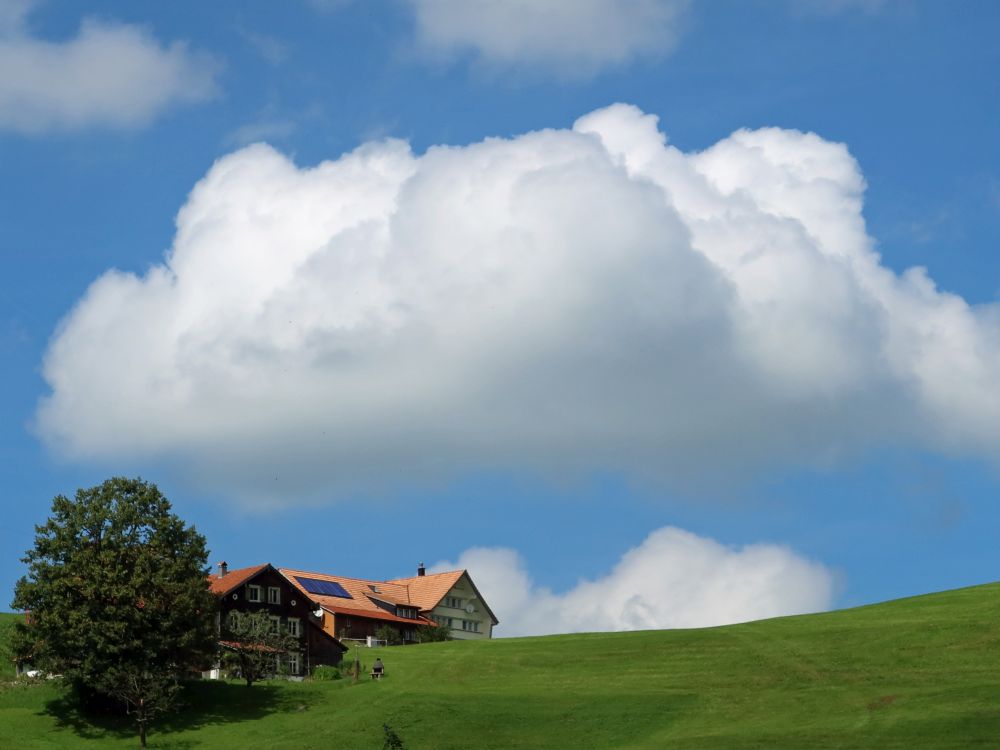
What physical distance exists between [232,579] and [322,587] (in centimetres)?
3206

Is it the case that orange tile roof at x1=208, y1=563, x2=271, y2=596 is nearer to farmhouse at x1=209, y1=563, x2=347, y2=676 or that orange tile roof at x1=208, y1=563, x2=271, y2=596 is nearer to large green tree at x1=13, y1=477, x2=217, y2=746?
farmhouse at x1=209, y1=563, x2=347, y2=676

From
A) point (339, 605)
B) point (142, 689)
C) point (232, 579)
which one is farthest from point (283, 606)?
A: point (142, 689)

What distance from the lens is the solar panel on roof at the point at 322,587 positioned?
150 m

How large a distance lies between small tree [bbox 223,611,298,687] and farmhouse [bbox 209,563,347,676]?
9519 millimetres

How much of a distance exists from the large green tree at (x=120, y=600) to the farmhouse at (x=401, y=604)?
156 feet

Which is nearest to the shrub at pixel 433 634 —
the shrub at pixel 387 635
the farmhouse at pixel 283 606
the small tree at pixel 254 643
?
the shrub at pixel 387 635

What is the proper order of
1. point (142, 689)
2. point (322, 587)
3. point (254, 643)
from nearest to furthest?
point (142, 689), point (254, 643), point (322, 587)

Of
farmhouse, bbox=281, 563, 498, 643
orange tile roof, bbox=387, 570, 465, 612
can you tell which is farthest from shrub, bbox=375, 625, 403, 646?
orange tile roof, bbox=387, 570, 465, 612

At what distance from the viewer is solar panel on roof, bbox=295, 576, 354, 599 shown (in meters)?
150

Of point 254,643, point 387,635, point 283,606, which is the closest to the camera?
point 254,643

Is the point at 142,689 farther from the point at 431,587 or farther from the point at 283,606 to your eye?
the point at 431,587

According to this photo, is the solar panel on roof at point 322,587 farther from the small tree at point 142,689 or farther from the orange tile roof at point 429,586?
the small tree at point 142,689

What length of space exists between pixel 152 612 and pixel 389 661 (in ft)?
91.5

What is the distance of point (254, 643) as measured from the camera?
102 meters
